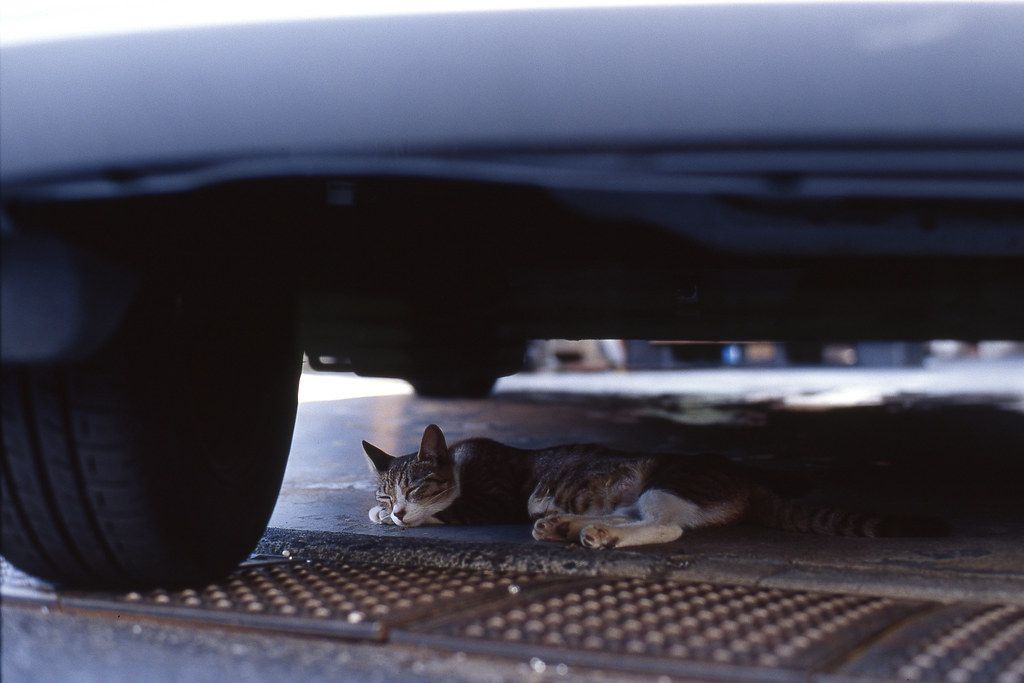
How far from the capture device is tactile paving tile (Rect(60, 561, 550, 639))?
1474 mm

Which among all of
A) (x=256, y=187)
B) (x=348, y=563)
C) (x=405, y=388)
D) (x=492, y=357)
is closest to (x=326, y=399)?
(x=405, y=388)

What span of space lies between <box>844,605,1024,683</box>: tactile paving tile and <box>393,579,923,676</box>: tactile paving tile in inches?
1.7

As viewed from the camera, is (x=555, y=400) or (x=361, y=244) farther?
(x=555, y=400)

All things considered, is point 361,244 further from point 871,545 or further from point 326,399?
point 326,399

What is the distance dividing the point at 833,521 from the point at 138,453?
1.45 metres

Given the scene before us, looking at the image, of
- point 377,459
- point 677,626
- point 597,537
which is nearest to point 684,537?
point 597,537

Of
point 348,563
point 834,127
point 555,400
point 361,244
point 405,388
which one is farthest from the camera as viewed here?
point 405,388

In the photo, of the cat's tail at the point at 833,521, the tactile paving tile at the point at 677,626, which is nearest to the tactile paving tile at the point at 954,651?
the tactile paving tile at the point at 677,626

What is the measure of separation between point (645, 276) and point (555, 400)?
4566 millimetres

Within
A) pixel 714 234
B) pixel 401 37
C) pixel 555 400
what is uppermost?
pixel 401 37

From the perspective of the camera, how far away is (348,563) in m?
1.93

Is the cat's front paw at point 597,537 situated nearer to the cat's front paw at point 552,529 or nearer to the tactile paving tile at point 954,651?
the cat's front paw at point 552,529

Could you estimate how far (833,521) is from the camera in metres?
2.11

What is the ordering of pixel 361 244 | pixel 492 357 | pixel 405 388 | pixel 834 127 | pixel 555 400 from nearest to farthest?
pixel 834 127
pixel 361 244
pixel 492 357
pixel 555 400
pixel 405 388
